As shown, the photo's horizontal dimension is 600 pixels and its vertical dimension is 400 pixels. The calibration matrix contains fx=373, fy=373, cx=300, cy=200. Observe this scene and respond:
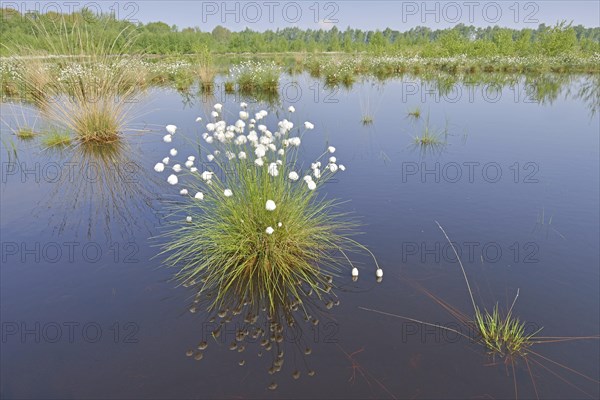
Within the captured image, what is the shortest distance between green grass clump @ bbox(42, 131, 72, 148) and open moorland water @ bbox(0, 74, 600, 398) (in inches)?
15.7

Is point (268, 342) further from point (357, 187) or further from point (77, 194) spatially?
point (77, 194)

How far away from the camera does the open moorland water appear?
7.99 feet

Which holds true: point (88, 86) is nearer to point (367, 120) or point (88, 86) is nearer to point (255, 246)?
point (255, 246)

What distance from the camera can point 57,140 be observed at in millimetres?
7840

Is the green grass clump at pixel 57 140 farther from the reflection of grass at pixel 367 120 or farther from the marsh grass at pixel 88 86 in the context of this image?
the reflection of grass at pixel 367 120

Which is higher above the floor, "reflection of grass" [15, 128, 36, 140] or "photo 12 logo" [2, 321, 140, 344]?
"reflection of grass" [15, 128, 36, 140]

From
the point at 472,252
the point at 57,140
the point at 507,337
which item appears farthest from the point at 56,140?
the point at 507,337

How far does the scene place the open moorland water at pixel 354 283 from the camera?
7.99 ft

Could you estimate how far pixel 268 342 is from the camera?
8.96 feet

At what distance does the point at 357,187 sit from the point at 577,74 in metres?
22.1

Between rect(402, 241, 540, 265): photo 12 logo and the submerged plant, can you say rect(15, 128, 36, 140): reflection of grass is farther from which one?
rect(402, 241, 540, 265): photo 12 logo

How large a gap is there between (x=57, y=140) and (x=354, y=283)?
7.40 meters

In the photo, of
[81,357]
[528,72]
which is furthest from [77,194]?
[528,72]

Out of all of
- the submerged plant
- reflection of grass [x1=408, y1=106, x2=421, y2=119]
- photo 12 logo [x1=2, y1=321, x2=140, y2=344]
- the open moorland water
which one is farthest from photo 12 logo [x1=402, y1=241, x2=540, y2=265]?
reflection of grass [x1=408, y1=106, x2=421, y2=119]
